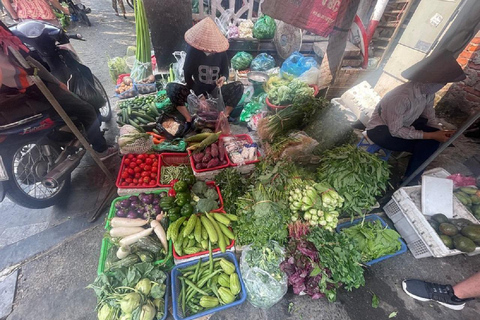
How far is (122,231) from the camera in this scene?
244 centimetres

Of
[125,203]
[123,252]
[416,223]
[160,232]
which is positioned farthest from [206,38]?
[416,223]

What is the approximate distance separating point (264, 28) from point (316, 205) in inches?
221

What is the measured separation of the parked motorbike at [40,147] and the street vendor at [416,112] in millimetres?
5085

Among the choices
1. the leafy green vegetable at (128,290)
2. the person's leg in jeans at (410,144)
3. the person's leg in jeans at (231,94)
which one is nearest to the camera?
the leafy green vegetable at (128,290)

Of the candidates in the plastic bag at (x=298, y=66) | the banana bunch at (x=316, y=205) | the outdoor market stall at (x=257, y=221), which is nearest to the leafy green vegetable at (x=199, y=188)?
the outdoor market stall at (x=257, y=221)

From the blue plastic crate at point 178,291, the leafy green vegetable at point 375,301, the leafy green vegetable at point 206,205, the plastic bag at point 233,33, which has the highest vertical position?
the plastic bag at point 233,33

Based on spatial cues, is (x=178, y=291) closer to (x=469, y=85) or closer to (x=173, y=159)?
(x=173, y=159)

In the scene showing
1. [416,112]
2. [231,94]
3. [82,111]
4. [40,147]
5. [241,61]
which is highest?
[416,112]

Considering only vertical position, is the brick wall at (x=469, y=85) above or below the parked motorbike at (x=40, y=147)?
above

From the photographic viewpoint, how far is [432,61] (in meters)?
2.97

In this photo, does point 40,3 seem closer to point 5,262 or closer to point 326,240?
point 5,262

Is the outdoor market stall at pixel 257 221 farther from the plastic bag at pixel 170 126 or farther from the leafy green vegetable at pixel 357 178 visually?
the plastic bag at pixel 170 126

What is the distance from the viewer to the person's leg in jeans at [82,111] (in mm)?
2945

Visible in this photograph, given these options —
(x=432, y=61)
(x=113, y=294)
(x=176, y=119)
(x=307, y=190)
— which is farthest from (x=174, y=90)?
(x=432, y=61)
